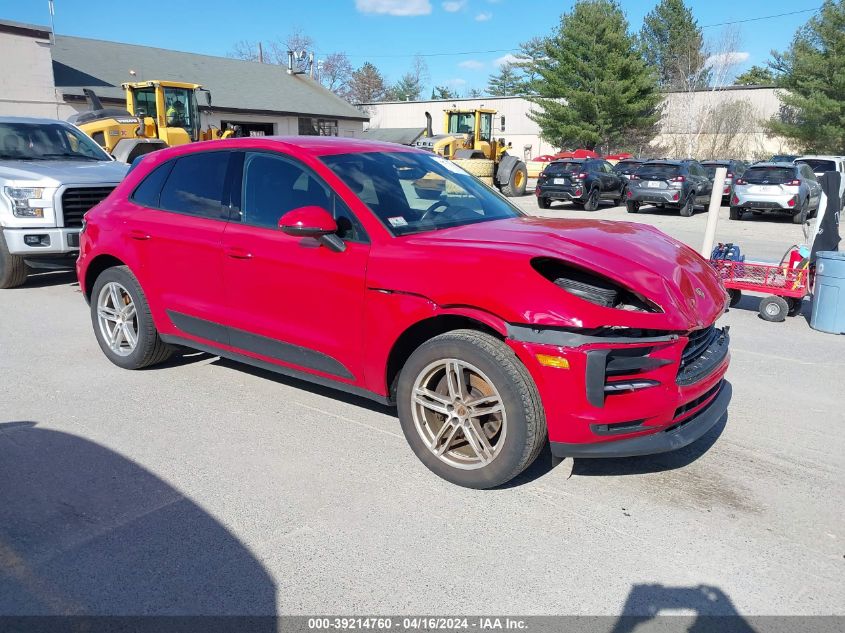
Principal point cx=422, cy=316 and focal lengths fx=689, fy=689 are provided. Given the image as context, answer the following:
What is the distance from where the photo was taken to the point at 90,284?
590cm

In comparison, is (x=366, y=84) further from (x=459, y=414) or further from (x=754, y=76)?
(x=459, y=414)

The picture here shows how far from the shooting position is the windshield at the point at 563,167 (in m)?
21.8

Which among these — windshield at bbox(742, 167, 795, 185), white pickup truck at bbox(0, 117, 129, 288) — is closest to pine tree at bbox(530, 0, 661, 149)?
windshield at bbox(742, 167, 795, 185)

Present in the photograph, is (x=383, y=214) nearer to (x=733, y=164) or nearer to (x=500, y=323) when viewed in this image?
(x=500, y=323)

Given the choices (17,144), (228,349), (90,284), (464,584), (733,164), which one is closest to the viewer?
(464,584)

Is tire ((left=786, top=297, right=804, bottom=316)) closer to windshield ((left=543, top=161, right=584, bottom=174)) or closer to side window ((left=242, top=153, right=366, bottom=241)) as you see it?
side window ((left=242, top=153, right=366, bottom=241))

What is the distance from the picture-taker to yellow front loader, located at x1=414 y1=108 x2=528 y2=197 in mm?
24973

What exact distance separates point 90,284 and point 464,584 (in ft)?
14.7

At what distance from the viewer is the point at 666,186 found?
20.4 m

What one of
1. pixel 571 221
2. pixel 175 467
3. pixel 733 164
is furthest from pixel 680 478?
pixel 733 164

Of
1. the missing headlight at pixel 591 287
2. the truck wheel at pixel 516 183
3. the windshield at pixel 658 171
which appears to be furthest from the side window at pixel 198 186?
the truck wheel at pixel 516 183

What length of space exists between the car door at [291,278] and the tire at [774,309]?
5794mm

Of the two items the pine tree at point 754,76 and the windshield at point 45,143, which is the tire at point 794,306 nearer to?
the windshield at point 45,143

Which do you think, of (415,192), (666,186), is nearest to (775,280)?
(415,192)
